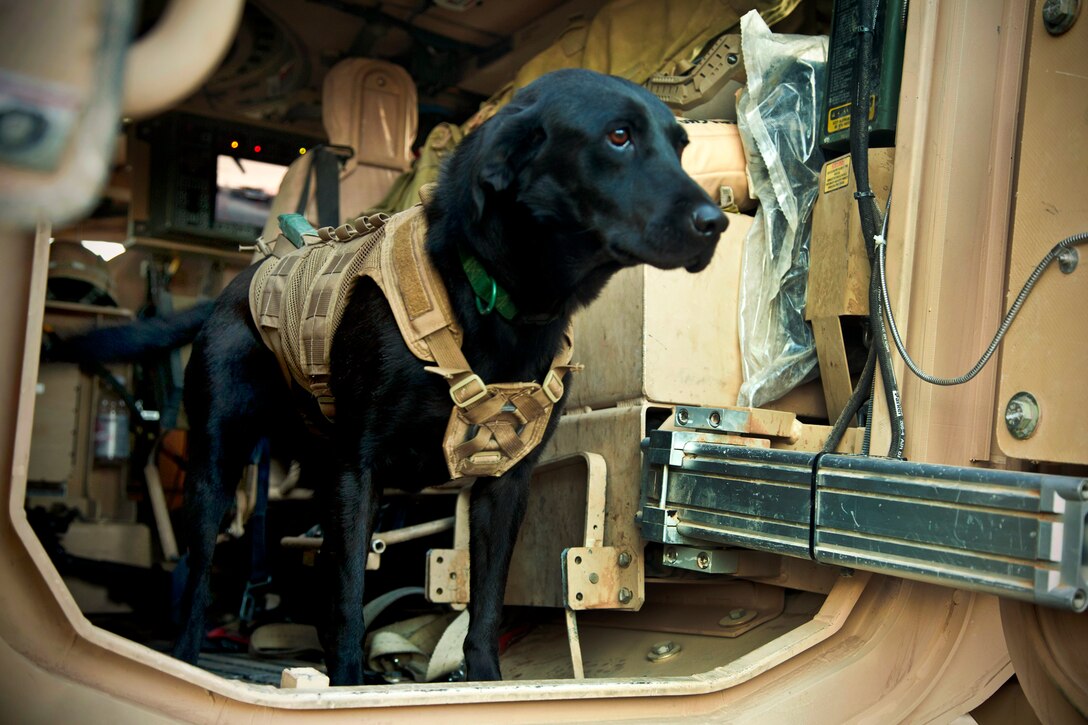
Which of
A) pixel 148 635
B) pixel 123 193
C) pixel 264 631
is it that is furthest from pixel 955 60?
pixel 123 193

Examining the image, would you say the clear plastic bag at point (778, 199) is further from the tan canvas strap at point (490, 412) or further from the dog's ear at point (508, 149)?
the dog's ear at point (508, 149)

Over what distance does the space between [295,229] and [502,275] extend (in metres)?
1.05

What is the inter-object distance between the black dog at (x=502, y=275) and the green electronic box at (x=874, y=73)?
401 mm

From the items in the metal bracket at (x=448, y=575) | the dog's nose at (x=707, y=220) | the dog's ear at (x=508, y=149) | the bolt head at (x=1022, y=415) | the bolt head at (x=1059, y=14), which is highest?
the bolt head at (x=1059, y=14)

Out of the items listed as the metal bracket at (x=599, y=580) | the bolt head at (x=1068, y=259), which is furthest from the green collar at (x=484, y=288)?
the bolt head at (x=1068, y=259)

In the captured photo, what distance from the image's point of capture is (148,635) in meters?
3.18

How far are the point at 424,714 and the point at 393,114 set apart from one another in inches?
124

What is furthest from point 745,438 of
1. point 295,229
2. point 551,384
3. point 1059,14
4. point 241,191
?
point 241,191

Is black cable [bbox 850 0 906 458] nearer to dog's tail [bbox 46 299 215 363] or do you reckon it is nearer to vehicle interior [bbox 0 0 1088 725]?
vehicle interior [bbox 0 0 1088 725]

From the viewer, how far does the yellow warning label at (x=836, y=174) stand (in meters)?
2.21

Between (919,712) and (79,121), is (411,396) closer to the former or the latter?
(919,712)

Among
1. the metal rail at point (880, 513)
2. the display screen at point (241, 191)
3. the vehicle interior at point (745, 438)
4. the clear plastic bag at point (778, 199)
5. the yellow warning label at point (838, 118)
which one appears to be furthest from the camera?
the display screen at point (241, 191)

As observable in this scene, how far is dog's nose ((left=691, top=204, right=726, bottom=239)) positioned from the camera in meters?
1.82

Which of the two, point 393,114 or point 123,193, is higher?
point 393,114
